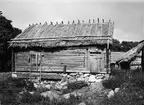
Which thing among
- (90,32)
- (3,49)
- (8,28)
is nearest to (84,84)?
(90,32)

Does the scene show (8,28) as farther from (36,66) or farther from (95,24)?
(95,24)

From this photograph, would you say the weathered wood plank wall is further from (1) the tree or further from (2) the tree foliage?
(2) the tree foliage

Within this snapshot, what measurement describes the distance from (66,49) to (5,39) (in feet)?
34.6

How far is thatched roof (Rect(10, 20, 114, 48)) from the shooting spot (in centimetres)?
1681

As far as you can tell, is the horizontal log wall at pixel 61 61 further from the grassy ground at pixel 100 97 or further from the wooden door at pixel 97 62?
the grassy ground at pixel 100 97

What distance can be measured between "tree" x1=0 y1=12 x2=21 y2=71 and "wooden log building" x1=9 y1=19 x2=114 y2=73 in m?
5.23

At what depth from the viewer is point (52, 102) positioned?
34.3 feet

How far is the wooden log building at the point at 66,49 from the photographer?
54.1 ft

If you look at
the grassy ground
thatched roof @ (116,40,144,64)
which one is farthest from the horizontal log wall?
thatched roof @ (116,40,144,64)

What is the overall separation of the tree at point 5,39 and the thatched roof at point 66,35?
183 inches

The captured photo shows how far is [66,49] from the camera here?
691 inches

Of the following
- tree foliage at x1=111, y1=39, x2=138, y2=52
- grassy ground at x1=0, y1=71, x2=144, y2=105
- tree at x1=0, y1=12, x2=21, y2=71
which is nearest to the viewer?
grassy ground at x1=0, y1=71, x2=144, y2=105

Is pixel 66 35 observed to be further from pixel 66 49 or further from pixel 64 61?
pixel 64 61

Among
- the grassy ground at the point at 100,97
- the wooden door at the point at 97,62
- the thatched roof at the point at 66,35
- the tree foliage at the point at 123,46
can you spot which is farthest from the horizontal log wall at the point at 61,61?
the tree foliage at the point at 123,46
